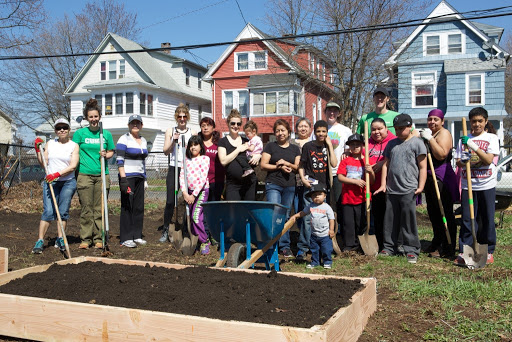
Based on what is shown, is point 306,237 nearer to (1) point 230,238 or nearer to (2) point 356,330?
(1) point 230,238

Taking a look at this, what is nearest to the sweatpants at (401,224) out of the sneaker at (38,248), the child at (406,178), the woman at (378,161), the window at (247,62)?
the child at (406,178)

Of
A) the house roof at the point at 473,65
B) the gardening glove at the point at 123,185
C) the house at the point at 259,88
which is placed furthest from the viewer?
the house at the point at 259,88

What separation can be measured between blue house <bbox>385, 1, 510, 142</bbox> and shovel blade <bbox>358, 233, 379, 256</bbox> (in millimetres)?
18508

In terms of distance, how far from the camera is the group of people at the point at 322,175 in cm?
576

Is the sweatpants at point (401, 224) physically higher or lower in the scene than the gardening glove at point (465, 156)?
lower

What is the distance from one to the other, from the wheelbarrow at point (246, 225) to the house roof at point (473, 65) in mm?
22202

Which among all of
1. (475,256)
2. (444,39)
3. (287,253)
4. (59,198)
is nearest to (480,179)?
(475,256)

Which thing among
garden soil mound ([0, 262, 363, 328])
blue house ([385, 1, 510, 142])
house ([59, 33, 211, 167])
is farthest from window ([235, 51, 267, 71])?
garden soil mound ([0, 262, 363, 328])

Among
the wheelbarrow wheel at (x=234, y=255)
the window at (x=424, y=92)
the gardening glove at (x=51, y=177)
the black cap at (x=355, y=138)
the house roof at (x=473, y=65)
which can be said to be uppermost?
the house roof at (x=473, y=65)

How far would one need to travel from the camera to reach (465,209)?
19.0 feet

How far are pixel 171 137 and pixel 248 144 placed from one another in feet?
4.40

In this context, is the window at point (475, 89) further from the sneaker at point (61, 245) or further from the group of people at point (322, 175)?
the sneaker at point (61, 245)

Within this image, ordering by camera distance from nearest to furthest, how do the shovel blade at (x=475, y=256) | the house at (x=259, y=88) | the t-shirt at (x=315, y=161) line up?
the shovel blade at (x=475, y=256) → the t-shirt at (x=315, y=161) → the house at (x=259, y=88)

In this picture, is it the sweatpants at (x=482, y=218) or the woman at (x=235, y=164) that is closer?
the sweatpants at (x=482, y=218)
